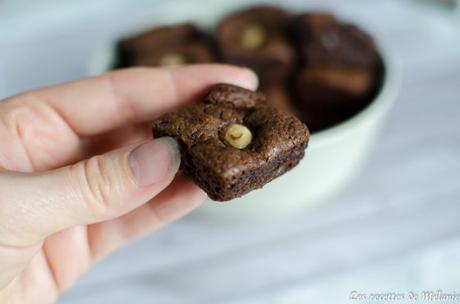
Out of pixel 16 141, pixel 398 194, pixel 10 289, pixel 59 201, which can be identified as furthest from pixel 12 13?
pixel 398 194

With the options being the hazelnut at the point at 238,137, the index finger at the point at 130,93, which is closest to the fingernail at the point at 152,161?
the hazelnut at the point at 238,137

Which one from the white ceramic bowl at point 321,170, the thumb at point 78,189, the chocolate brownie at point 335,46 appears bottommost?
the thumb at point 78,189

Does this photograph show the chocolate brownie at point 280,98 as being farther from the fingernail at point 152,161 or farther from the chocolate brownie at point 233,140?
the fingernail at point 152,161

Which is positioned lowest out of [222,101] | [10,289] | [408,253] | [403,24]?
[10,289]

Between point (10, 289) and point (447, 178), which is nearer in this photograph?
point (10, 289)

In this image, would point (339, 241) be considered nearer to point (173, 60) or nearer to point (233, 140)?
point (233, 140)

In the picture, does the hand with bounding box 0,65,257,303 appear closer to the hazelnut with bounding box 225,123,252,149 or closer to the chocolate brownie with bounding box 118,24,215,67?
the hazelnut with bounding box 225,123,252,149

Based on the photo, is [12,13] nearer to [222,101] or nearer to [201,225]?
[201,225]
